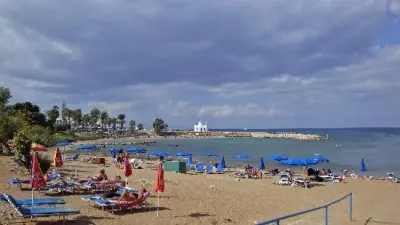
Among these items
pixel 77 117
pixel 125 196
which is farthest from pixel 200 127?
pixel 125 196

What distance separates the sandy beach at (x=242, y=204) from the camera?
12586mm

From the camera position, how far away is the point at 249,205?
622 inches

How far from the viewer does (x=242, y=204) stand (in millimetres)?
15977

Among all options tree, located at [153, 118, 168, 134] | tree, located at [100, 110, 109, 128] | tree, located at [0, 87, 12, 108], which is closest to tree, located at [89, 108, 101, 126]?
tree, located at [100, 110, 109, 128]

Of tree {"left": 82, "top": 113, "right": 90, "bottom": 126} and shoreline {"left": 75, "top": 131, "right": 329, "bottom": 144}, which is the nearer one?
shoreline {"left": 75, "top": 131, "right": 329, "bottom": 144}

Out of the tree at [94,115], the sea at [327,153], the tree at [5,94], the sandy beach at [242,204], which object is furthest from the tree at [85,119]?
the sandy beach at [242,204]

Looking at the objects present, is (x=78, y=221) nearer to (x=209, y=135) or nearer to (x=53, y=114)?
A: (x=53, y=114)

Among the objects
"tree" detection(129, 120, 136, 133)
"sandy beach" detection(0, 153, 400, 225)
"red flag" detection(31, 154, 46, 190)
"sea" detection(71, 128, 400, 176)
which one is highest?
"tree" detection(129, 120, 136, 133)

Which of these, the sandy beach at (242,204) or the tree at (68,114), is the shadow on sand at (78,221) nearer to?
the sandy beach at (242,204)

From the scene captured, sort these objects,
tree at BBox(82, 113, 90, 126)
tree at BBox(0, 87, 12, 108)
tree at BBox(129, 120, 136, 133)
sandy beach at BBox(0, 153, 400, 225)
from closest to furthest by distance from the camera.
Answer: sandy beach at BBox(0, 153, 400, 225) → tree at BBox(0, 87, 12, 108) → tree at BBox(82, 113, 90, 126) → tree at BBox(129, 120, 136, 133)

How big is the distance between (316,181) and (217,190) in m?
9.13

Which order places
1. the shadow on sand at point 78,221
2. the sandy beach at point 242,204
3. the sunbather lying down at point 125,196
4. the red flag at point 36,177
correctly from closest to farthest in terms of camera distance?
1. the shadow on sand at point 78,221
2. the red flag at point 36,177
3. the sandy beach at point 242,204
4. the sunbather lying down at point 125,196

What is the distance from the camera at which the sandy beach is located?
1259cm

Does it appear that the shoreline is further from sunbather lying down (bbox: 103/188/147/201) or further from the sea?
sunbather lying down (bbox: 103/188/147/201)
